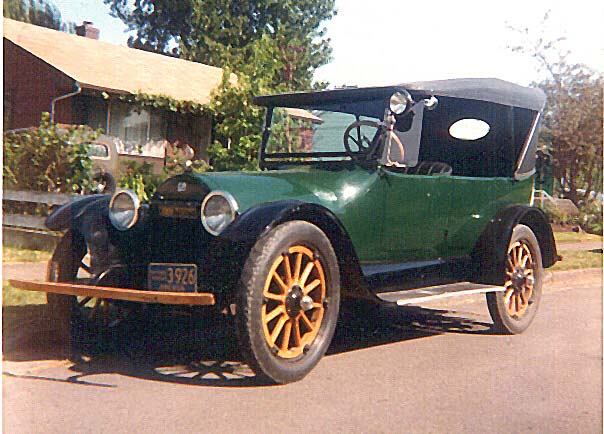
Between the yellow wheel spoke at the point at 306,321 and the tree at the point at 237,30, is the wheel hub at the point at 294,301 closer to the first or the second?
the yellow wheel spoke at the point at 306,321

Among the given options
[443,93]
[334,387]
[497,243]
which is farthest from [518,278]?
[334,387]

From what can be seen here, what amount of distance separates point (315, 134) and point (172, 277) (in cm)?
204

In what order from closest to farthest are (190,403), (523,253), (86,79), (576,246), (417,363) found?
(190,403)
(417,363)
(523,253)
(86,79)
(576,246)

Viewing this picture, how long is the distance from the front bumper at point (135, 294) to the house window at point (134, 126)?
2865 mm

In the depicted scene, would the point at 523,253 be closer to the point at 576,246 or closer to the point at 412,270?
the point at 412,270

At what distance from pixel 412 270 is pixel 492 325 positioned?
1.34 m

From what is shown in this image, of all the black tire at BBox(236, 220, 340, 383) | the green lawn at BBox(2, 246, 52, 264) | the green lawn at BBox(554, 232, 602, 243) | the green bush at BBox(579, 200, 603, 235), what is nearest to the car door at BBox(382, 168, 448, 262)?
the black tire at BBox(236, 220, 340, 383)

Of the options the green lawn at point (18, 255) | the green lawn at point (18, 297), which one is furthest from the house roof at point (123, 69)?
the green lawn at point (18, 297)

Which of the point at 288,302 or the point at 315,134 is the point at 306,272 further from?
the point at 315,134

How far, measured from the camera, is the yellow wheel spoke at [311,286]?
4.45 meters

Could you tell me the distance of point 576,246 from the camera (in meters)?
14.2

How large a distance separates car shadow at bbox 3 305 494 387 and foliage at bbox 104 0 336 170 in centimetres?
159

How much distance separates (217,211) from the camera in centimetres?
434

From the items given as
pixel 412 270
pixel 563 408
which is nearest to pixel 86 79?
pixel 412 270
